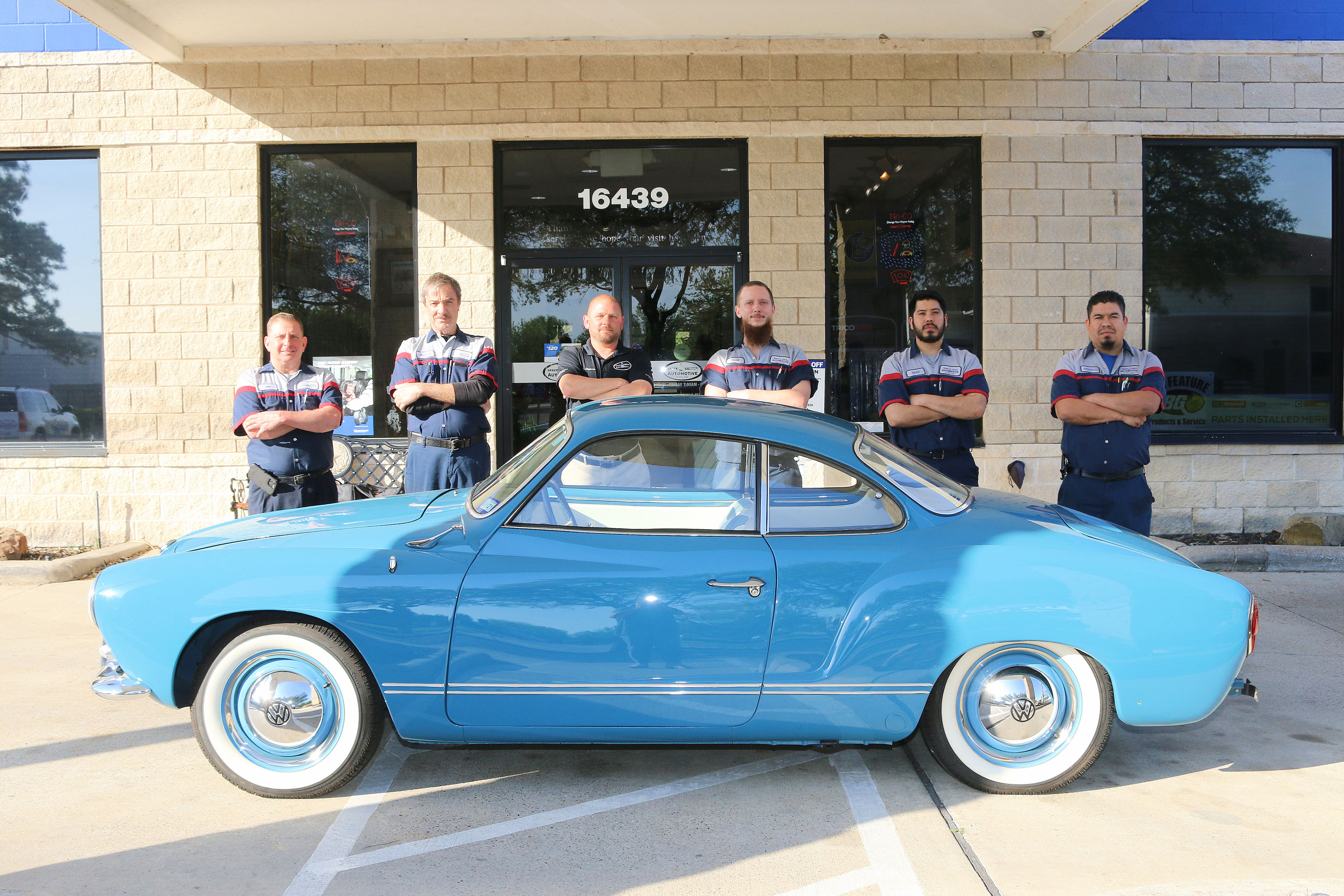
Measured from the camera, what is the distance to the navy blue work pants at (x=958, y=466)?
5.14 m

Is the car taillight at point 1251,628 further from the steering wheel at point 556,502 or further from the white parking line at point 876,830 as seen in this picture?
the steering wheel at point 556,502

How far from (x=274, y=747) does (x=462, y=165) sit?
603 centimetres

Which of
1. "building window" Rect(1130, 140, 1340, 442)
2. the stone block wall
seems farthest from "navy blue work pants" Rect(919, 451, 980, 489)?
"building window" Rect(1130, 140, 1340, 442)

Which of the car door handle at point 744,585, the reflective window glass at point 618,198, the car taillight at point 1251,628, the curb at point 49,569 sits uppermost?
the reflective window glass at point 618,198

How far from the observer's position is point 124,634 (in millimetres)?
3229

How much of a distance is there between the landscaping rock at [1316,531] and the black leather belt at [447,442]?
6.90 m

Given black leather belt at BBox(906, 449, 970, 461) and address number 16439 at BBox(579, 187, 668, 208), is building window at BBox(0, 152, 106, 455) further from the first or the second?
black leather belt at BBox(906, 449, 970, 461)

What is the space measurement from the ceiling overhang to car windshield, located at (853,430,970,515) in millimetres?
5013

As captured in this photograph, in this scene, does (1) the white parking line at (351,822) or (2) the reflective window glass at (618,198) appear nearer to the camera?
(1) the white parking line at (351,822)

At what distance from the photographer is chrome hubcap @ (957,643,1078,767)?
3246mm

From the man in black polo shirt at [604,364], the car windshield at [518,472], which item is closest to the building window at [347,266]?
the man in black polo shirt at [604,364]

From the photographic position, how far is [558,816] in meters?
3.16

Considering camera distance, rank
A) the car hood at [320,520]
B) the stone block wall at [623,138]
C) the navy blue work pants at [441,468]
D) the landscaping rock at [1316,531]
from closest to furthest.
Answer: the car hood at [320,520] < the navy blue work pants at [441,468] < the landscaping rock at [1316,531] < the stone block wall at [623,138]

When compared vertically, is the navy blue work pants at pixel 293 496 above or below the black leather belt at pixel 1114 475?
below
